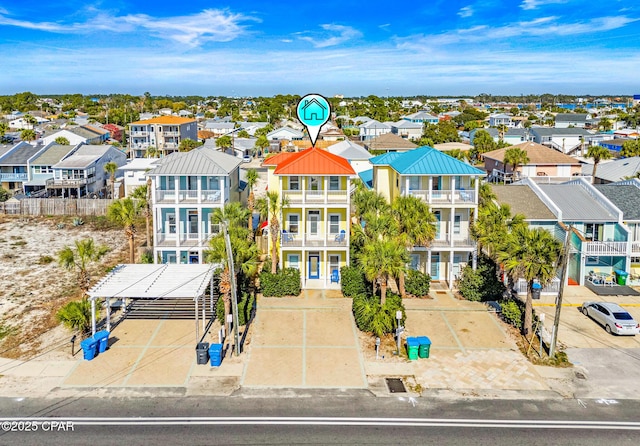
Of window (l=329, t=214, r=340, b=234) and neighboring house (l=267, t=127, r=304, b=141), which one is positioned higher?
neighboring house (l=267, t=127, r=304, b=141)

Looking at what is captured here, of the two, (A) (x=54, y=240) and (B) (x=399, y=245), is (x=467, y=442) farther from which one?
(A) (x=54, y=240)

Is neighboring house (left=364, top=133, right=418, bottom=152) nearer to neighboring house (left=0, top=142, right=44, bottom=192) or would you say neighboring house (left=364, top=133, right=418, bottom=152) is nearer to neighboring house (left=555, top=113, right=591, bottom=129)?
neighboring house (left=0, top=142, right=44, bottom=192)

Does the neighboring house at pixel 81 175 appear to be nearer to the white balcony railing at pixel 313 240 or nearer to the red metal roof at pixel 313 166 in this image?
the red metal roof at pixel 313 166

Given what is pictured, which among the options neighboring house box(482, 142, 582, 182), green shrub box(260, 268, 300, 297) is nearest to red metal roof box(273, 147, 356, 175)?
green shrub box(260, 268, 300, 297)

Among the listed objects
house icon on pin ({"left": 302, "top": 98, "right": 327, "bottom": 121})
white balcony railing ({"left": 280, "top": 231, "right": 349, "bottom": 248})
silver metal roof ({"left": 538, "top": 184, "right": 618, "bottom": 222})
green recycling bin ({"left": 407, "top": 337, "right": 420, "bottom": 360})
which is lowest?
green recycling bin ({"left": 407, "top": 337, "right": 420, "bottom": 360})

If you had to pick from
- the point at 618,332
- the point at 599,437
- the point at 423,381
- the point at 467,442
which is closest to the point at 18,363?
the point at 423,381

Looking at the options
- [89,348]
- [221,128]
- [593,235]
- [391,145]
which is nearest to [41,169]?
[89,348]

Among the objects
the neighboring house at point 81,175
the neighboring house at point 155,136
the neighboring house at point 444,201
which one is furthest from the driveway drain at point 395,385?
the neighboring house at point 155,136

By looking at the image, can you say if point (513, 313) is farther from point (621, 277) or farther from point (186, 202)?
point (186, 202)
